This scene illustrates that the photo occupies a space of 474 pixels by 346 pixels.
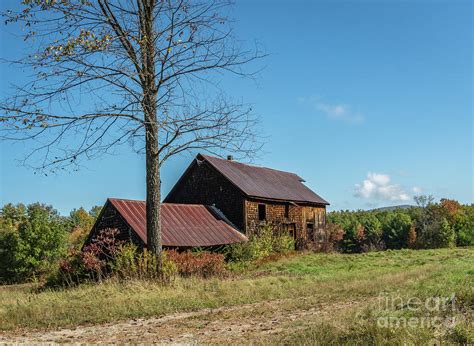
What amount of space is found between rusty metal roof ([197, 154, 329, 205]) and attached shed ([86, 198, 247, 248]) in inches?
101

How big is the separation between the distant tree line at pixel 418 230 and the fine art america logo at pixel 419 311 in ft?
168

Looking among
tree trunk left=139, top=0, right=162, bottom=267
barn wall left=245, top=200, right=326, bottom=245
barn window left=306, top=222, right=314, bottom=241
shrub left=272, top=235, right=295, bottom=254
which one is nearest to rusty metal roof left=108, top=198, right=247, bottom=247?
barn wall left=245, top=200, right=326, bottom=245

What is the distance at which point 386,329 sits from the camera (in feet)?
21.0

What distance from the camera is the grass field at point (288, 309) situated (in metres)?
6.67

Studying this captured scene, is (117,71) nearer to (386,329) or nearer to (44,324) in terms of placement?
(44,324)

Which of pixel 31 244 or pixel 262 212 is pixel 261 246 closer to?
pixel 262 212

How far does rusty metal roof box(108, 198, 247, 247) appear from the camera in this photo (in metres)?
23.6

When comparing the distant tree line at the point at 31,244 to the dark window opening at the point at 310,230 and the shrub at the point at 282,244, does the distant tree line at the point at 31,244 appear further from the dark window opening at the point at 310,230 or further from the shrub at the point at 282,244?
the dark window opening at the point at 310,230

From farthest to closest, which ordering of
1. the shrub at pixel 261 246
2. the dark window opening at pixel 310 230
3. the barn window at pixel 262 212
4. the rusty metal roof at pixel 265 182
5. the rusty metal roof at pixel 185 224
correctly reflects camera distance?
the dark window opening at pixel 310 230, the barn window at pixel 262 212, the rusty metal roof at pixel 265 182, the shrub at pixel 261 246, the rusty metal roof at pixel 185 224

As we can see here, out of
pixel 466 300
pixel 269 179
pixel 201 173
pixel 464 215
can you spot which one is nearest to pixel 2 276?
pixel 201 173

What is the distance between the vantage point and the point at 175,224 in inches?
1014

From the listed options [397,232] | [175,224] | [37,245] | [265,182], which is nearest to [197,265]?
[175,224]

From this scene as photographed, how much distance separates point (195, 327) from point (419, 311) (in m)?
3.76

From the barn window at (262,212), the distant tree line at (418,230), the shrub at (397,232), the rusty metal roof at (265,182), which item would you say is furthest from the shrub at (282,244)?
the shrub at (397,232)
